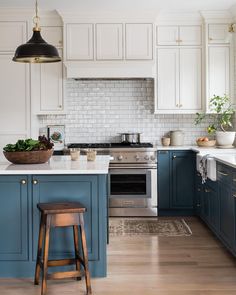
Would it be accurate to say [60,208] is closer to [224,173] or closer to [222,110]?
[224,173]

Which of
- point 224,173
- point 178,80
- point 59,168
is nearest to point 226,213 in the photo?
point 224,173

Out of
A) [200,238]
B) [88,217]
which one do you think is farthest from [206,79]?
[88,217]

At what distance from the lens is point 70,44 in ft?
20.7

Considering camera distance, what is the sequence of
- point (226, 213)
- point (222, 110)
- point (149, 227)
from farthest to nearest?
1. point (222, 110)
2. point (149, 227)
3. point (226, 213)

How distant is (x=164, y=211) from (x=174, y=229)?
0.79 m

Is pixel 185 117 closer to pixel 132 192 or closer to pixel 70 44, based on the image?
pixel 132 192

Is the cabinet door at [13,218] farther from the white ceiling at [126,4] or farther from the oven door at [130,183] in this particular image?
the white ceiling at [126,4]

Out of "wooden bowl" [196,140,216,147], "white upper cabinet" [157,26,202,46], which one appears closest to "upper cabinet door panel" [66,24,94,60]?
"white upper cabinet" [157,26,202,46]

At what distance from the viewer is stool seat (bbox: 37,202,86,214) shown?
339 cm

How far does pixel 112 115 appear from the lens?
6844mm

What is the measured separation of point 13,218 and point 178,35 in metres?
3.77

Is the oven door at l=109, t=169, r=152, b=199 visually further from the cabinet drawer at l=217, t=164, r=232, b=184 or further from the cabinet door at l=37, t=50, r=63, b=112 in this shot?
the cabinet drawer at l=217, t=164, r=232, b=184

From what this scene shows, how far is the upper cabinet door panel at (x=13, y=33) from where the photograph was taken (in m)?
6.34

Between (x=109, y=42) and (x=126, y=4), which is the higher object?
(x=126, y=4)
